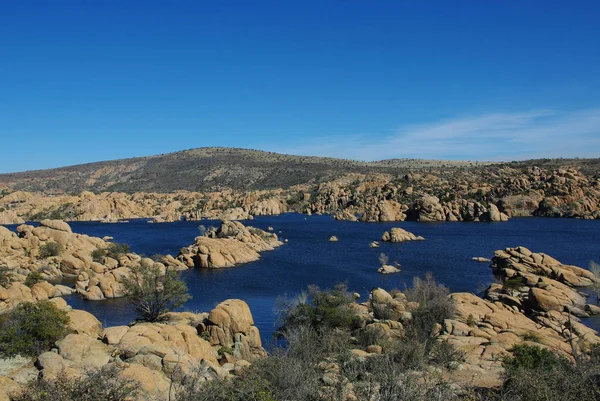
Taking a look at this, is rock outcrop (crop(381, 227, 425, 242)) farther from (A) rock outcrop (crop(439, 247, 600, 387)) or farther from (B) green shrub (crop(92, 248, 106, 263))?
(B) green shrub (crop(92, 248, 106, 263))

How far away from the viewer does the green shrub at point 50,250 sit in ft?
172

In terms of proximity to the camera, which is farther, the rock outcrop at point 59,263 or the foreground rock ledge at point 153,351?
the rock outcrop at point 59,263

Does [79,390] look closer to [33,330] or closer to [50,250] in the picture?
[33,330]

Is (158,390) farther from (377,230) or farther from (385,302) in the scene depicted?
(377,230)

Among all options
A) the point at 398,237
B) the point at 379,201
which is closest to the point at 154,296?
the point at 398,237

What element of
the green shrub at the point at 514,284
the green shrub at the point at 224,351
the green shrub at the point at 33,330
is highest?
Answer: the green shrub at the point at 33,330

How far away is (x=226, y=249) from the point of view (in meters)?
57.8

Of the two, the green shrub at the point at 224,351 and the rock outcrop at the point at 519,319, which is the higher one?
the green shrub at the point at 224,351

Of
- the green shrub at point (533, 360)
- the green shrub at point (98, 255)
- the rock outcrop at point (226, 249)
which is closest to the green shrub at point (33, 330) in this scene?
the green shrub at point (533, 360)

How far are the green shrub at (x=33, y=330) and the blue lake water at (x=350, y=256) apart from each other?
12.4 metres

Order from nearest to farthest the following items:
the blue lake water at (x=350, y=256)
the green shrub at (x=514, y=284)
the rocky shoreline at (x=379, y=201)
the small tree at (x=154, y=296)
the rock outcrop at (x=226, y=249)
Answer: the small tree at (x=154, y=296) < the green shrub at (x=514, y=284) < the blue lake water at (x=350, y=256) < the rock outcrop at (x=226, y=249) < the rocky shoreline at (x=379, y=201)

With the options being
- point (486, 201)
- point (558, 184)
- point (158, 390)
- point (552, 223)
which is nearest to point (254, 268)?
point (158, 390)

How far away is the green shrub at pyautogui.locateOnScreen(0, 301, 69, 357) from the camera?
16.3 m

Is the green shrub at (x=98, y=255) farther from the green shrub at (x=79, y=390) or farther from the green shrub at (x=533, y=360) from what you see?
the green shrub at (x=533, y=360)
